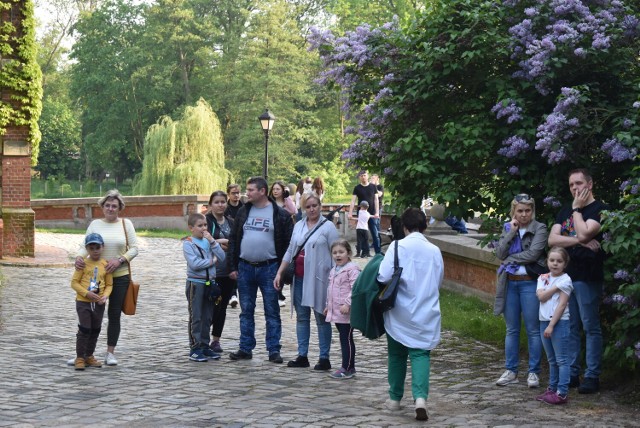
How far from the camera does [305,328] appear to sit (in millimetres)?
10008

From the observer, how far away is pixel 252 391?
28.8 ft

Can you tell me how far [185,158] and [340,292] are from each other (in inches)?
1412

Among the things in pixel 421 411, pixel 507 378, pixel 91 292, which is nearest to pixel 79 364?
pixel 91 292

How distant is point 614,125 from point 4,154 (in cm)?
1450

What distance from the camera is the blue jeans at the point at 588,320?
28.2 ft

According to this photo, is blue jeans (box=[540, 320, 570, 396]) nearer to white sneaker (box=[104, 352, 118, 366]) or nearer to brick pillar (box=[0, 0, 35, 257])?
white sneaker (box=[104, 352, 118, 366])

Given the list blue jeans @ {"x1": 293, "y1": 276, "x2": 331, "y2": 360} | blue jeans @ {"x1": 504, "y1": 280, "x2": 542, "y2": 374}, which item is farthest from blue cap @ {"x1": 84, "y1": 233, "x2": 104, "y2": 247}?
blue jeans @ {"x1": 504, "y1": 280, "x2": 542, "y2": 374}

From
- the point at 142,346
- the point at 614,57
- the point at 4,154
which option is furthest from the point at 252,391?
the point at 4,154

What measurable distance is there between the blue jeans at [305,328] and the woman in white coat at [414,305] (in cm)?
194

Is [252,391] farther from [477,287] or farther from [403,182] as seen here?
[477,287]

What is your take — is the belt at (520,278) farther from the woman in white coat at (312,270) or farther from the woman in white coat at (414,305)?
the woman in white coat at (312,270)

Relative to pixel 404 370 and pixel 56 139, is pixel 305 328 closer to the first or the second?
pixel 404 370

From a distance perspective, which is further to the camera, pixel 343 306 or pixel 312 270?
pixel 312 270

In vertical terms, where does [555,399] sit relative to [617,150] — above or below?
below
